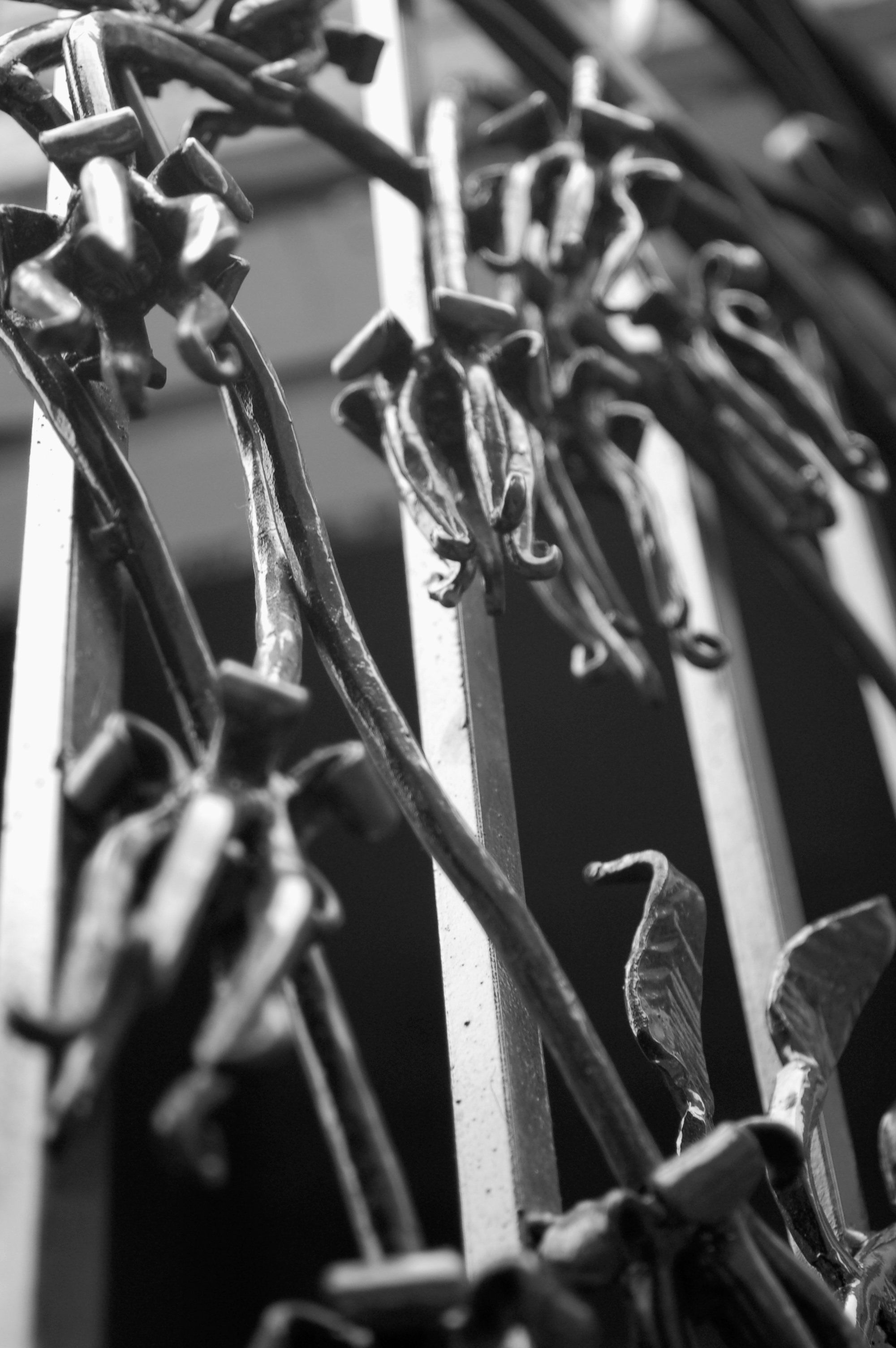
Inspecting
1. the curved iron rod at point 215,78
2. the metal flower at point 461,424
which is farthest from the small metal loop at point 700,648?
the curved iron rod at point 215,78

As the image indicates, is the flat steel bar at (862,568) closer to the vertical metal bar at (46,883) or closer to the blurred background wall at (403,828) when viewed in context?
the blurred background wall at (403,828)

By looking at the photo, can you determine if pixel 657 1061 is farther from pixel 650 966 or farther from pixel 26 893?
pixel 26 893

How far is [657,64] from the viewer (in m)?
1.76

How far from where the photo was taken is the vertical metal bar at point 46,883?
0.93 feet

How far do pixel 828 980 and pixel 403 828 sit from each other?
3.57ft

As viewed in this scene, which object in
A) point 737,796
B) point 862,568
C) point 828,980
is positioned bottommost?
point 828,980

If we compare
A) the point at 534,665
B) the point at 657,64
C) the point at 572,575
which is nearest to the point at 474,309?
the point at 572,575

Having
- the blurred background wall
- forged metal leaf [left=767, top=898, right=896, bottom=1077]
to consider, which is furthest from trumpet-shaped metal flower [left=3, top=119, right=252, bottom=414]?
the blurred background wall

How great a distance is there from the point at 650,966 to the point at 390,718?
0.13 meters

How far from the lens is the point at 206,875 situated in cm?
29

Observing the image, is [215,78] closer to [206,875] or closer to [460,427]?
[460,427]

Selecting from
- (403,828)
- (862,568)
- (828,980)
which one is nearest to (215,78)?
(828,980)

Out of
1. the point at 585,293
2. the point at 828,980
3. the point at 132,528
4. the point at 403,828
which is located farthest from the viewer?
the point at 403,828

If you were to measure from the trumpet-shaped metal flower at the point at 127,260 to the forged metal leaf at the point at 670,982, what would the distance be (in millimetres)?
202
